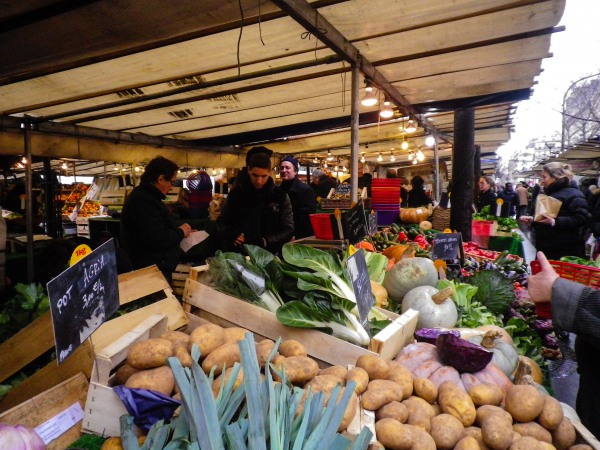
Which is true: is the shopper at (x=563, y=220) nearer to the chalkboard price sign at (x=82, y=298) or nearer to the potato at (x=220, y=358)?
the potato at (x=220, y=358)

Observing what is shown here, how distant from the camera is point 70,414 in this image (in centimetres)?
150

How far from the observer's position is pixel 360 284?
2006mm

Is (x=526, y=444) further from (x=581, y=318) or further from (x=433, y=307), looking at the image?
(x=433, y=307)

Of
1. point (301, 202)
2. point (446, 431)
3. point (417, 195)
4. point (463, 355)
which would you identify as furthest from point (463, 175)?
point (446, 431)

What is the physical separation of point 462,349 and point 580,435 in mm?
479

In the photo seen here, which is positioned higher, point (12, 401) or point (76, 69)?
point (76, 69)

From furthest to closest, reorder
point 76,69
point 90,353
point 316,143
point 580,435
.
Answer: point 316,143 → point 76,69 → point 90,353 → point 580,435

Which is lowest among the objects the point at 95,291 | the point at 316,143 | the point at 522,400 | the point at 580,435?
the point at 580,435

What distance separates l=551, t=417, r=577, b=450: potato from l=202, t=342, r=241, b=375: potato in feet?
4.05

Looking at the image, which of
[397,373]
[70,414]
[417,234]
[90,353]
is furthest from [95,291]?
[417,234]

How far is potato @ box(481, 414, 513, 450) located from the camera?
1.30 metres

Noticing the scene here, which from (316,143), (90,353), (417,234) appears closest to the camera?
(90,353)

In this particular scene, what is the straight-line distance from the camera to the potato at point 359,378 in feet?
4.84

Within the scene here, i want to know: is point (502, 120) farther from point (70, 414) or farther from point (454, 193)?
point (70, 414)
